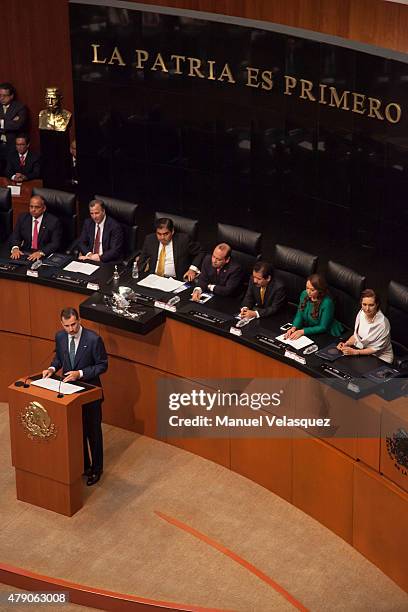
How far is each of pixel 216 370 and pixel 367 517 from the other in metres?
1.60

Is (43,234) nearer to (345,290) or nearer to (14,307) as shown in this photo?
(14,307)

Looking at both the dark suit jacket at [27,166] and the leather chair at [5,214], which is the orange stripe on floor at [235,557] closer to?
the leather chair at [5,214]

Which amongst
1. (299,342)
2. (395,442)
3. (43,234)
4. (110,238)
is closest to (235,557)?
(395,442)

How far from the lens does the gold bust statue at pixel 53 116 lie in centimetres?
1120

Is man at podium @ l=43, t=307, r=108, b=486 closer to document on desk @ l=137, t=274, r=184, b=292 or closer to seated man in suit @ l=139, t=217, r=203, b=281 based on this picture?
document on desk @ l=137, t=274, r=184, b=292

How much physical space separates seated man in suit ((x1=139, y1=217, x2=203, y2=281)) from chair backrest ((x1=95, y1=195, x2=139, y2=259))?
0.31m

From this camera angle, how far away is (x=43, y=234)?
32.3 feet

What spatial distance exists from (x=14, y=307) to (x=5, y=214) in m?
1.12

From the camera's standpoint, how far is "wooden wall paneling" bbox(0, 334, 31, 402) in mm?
9602

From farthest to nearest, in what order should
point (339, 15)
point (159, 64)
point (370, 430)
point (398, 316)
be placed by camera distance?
1. point (159, 64)
2. point (339, 15)
3. point (398, 316)
4. point (370, 430)

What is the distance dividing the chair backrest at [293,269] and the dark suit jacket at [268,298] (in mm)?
170

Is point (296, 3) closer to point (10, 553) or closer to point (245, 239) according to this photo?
point (245, 239)

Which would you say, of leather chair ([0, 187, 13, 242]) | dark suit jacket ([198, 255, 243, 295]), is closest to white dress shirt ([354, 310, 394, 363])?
dark suit jacket ([198, 255, 243, 295])

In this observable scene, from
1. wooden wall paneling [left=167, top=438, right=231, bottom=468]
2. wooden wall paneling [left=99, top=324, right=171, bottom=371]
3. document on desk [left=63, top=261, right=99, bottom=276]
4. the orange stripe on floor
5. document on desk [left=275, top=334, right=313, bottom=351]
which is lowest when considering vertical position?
the orange stripe on floor
